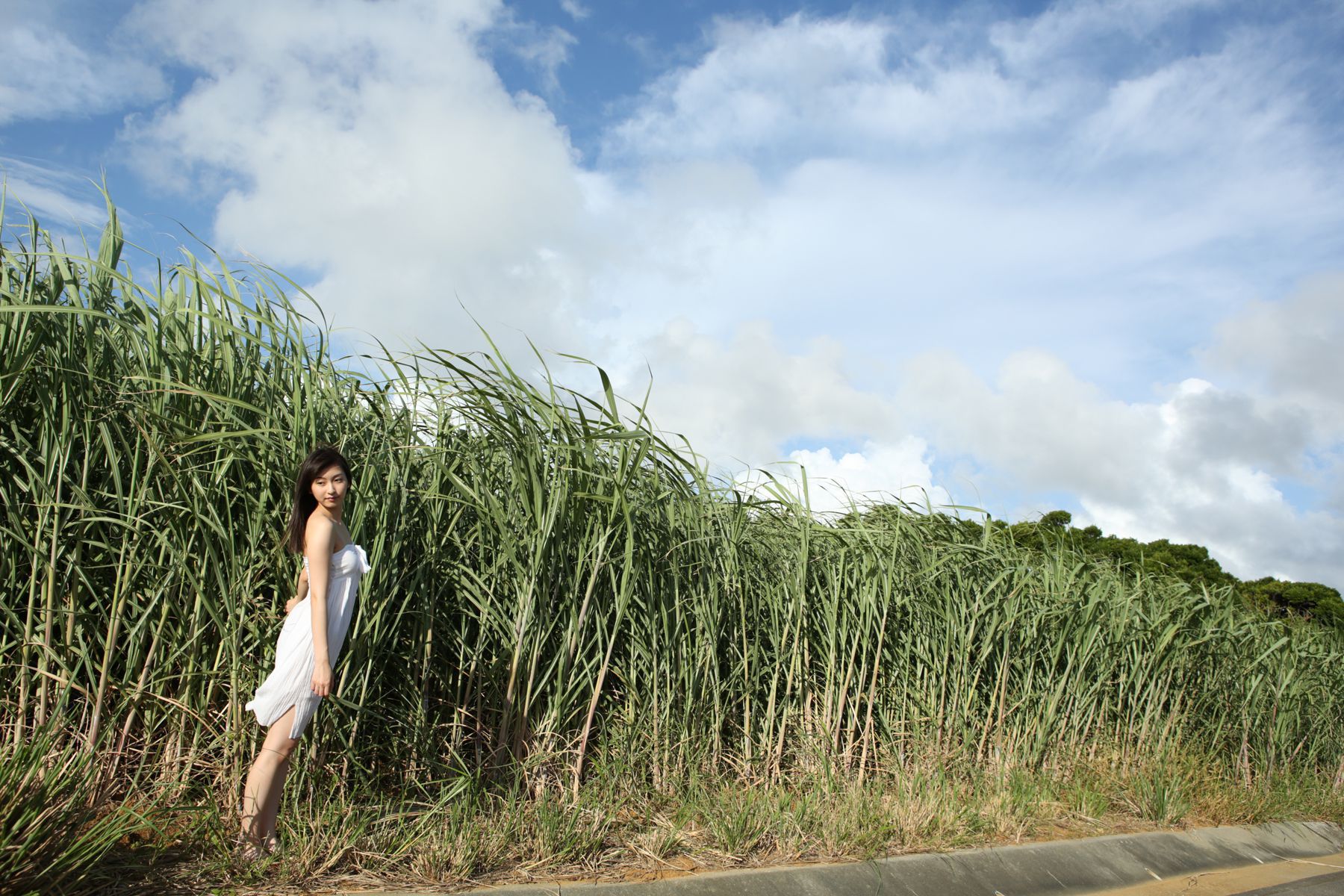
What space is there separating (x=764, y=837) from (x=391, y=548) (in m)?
2.11

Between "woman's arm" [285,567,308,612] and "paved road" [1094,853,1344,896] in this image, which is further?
"paved road" [1094,853,1344,896]

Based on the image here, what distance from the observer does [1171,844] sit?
562 cm

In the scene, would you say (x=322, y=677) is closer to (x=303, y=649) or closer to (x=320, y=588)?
(x=303, y=649)

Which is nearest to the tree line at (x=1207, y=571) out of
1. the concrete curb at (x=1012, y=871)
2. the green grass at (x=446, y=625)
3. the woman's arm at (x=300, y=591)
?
the concrete curb at (x=1012, y=871)

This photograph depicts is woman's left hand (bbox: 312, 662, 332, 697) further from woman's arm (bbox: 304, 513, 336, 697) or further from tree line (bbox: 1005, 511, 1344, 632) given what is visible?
tree line (bbox: 1005, 511, 1344, 632)

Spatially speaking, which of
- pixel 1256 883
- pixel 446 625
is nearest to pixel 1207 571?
pixel 1256 883

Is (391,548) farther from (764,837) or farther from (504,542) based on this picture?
(764,837)

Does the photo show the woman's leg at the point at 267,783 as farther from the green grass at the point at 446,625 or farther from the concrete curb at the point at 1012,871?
the concrete curb at the point at 1012,871

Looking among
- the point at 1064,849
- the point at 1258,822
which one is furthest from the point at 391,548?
the point at 1258,822

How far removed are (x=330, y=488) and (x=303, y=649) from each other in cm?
55

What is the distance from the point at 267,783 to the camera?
3.05 m

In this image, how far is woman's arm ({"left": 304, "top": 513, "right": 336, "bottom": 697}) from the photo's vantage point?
3.01 meters

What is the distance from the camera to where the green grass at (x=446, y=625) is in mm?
3324

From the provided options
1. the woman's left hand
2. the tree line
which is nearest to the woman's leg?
the woman's left hand
